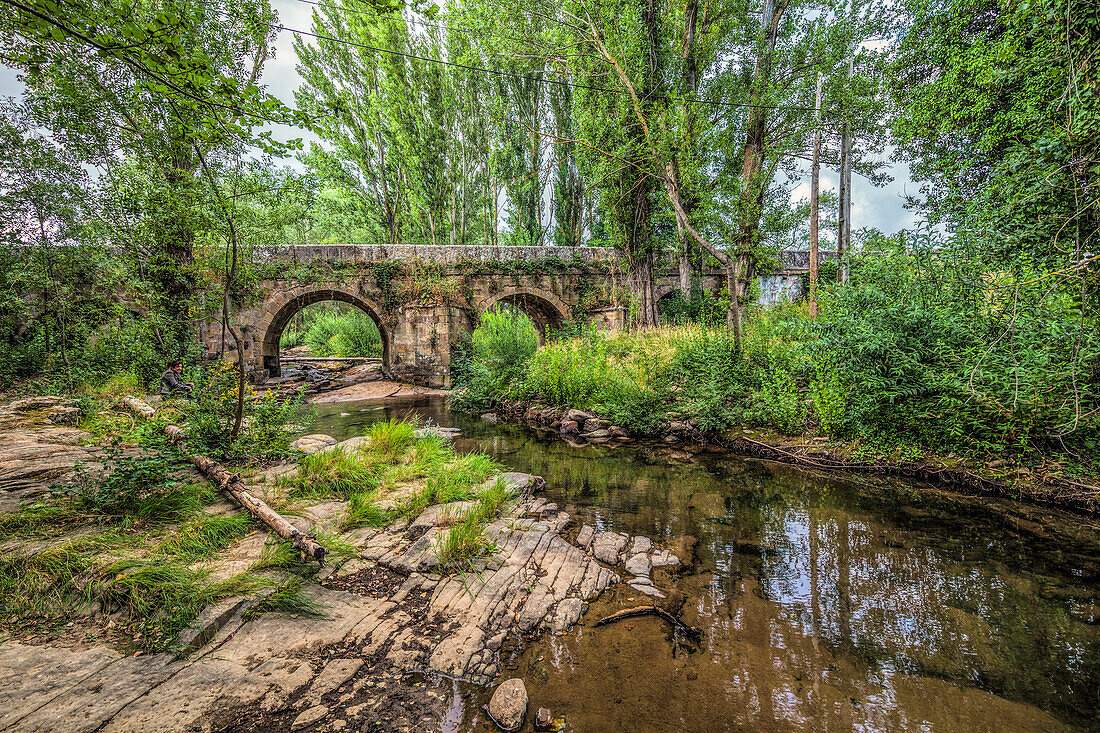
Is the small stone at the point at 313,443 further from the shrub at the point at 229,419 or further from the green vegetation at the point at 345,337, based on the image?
the green vegetation at the point at 345,337

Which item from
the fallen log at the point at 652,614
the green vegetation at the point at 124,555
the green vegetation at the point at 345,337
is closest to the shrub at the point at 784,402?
the fallen log at the point at 652,614

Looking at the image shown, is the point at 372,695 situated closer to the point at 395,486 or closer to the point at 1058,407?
the point at 395,486

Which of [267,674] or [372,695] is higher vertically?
[267,674]

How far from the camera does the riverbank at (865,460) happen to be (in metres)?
3.87

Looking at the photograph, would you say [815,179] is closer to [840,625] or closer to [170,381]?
[840,625]

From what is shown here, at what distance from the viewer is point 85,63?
196 inches

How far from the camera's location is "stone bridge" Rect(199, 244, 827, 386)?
1214cm

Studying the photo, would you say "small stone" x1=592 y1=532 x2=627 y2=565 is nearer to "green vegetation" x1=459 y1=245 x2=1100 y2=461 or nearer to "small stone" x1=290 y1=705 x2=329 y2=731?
"small stone" x1=290 y1=705 x2=329 y2=731

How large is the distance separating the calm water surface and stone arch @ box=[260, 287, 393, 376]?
10.8m

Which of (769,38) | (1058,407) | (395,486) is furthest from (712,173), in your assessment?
(395,486)

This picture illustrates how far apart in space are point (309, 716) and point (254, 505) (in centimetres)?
185

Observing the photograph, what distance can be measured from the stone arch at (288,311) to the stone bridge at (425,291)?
0.03 meters

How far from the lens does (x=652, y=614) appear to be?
256 centimetres

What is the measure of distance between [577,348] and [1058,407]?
6588 mm
